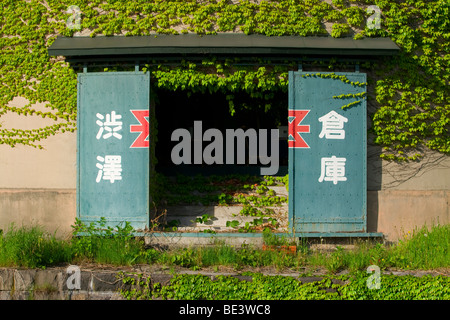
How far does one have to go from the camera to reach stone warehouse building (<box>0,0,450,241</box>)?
309 inches

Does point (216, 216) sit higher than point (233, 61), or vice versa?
point (233, 61)

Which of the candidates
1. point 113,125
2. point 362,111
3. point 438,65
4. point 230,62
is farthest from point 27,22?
point 438,65

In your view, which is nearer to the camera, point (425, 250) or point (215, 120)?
point (425, 250)

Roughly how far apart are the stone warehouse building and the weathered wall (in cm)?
2

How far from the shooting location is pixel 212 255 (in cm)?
708

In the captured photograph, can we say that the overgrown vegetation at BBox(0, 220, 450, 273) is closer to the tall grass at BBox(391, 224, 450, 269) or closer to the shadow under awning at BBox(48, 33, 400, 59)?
the tall grass at BBox(391, 224, 450, 269)

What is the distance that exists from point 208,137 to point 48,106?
371 centimetres

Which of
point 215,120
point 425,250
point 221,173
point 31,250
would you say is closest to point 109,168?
point 31,250

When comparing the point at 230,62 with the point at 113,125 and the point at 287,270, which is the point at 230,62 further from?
the point at 287,270

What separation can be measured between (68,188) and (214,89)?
134 inches

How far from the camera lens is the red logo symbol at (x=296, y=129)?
7.88 meters

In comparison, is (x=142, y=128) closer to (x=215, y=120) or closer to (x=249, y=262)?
(x=249, y=262)

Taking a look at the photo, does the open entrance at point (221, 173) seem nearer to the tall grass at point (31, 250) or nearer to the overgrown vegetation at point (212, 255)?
the overgrown vegetation at point (212, 255)

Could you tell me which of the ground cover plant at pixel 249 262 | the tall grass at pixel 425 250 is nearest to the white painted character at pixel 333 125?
the ground cover plant at pixel 249 262
